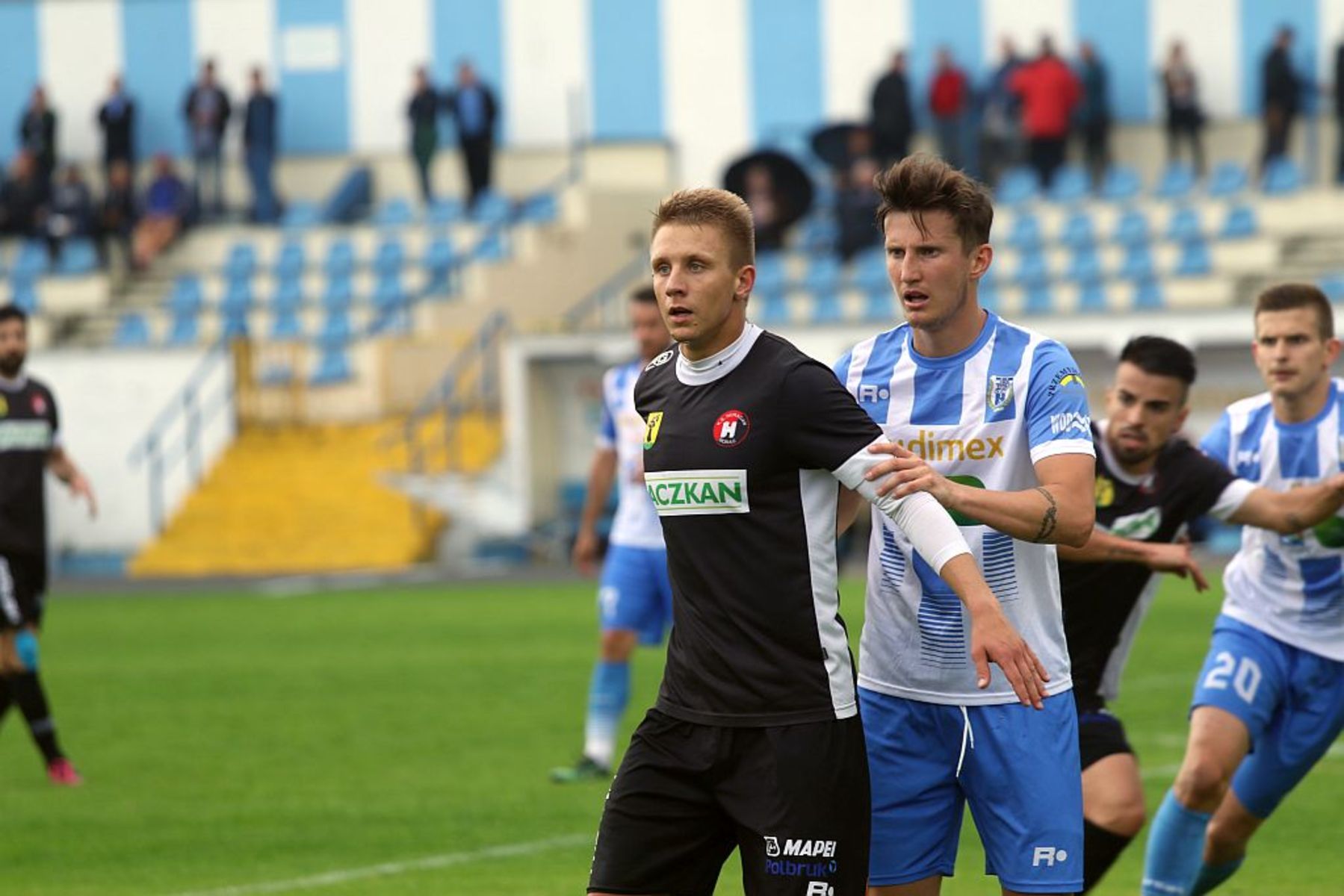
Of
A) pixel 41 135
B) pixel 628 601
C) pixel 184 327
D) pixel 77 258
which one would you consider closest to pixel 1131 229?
pixel 184 327

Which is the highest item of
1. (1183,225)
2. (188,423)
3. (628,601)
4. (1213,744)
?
(1183,225)

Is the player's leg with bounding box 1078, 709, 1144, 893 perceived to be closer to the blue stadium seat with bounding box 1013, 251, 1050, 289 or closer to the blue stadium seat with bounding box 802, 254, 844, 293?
the blue stadium seat with bounding box 1013, 251, 1050, 289

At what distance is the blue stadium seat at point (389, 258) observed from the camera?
32281mm

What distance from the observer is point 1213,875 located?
7.30 m

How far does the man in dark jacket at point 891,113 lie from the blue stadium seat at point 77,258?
1229 centimetres

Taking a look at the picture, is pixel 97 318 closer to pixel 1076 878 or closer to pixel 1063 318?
pixel 1063 318

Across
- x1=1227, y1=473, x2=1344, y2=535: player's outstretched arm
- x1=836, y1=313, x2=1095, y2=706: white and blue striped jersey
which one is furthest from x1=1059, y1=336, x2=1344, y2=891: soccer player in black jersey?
x1=836, y1=313, x2=1095, y2=706: white and blue striped jersey

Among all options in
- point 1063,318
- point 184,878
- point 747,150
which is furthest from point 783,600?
point 747,150

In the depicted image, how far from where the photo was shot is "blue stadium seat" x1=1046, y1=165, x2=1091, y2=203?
95.2 feet

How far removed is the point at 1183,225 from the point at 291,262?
13.2 metres

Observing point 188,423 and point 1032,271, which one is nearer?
point 1032,271

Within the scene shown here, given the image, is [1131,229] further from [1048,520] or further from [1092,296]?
[1048,520]

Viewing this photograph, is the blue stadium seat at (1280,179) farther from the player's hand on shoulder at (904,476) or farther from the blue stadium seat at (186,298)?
the player's hand on shoulder at (904,476)

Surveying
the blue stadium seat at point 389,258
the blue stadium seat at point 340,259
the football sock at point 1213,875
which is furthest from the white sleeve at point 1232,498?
the blue stadium seat at point 340,259
